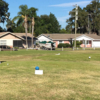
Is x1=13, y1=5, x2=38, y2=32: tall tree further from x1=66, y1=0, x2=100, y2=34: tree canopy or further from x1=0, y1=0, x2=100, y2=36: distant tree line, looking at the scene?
x1=66, y1=0, x2=100, y2=34: tree canopy

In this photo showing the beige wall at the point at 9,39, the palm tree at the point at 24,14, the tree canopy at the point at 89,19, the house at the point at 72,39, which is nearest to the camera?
the beige wall at the point at 9,39

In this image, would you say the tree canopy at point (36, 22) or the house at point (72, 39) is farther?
the tree canopy at point (36, 22)

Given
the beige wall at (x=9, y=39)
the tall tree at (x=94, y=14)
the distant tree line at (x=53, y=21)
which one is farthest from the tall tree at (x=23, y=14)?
the tall tree at (x=94, y=14)

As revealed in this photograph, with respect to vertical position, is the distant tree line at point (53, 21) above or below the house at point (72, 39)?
above

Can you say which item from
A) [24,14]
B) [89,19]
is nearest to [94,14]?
[89,19]

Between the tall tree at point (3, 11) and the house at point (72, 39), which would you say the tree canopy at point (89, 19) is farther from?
the tall tree at point (3, 11)

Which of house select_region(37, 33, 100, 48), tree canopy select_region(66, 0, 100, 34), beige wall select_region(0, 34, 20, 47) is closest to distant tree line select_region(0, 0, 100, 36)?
tree canopy select_region(66, 0, 100, 34)

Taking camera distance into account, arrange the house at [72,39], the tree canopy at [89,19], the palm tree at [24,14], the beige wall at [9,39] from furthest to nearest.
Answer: the tree canopy at [89,19] < the palm tree at [24,14] < the house at [72,39] < the beige wall at [9,39]

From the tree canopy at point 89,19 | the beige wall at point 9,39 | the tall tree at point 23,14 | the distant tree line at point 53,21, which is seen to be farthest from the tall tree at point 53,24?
the beige wall at point 9,39

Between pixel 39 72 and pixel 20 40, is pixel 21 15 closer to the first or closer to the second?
pixel 20 40

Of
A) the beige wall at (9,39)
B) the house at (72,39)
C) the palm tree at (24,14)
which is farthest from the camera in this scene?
the palm tree at (24,14)

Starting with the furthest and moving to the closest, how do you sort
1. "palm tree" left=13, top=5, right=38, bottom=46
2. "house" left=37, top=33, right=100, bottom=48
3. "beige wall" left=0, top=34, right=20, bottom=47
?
1. "palm tree" left=13, top=5, right=38, bottom=46
2. "house" left=37, top=33, right=100, bottom=48
3. "beige wall" left=0, top=34, right=20, bottom=47

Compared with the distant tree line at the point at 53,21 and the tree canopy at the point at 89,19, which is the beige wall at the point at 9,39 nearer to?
the distant tree line at the point at 53,21

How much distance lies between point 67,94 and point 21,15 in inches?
2929
